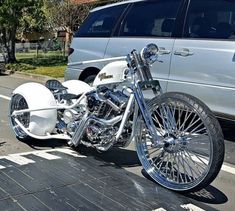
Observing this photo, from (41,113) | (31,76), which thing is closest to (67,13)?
(31,76)

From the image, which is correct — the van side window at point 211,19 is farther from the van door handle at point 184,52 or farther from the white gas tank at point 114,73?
the white gas tank at point 114,73

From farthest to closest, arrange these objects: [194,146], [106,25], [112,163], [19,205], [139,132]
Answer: [106,25], [112,163], [139,132], [194,146], [19,205]

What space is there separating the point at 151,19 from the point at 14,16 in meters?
13.4

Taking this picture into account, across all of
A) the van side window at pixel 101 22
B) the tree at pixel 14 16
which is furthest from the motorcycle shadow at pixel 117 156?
the tree at pixel 14 16

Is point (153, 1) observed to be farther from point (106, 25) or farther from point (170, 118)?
point (170, 118)

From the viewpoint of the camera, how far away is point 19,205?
361 cm

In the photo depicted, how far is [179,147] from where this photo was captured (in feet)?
13.2

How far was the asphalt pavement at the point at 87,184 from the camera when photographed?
372cm

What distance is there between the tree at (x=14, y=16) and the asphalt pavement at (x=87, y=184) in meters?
13.9

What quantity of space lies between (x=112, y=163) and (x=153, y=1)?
2.79 meters

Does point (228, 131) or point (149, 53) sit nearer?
point (149, 53)

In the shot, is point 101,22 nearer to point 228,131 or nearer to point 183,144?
point 228,131

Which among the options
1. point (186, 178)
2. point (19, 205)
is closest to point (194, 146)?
point (186, 178)

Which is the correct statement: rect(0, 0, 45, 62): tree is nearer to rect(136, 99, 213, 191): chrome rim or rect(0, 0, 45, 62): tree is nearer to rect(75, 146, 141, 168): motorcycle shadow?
rect(75, 146, 141, 168): motorcycle shadow
